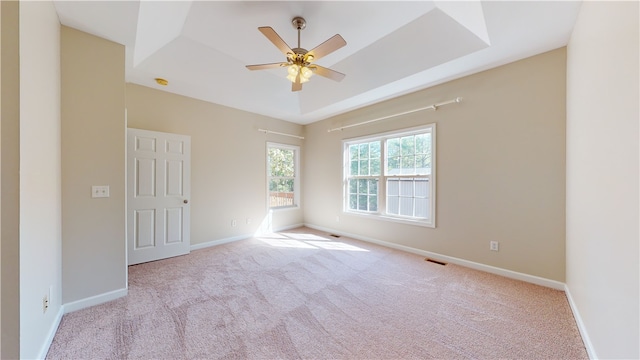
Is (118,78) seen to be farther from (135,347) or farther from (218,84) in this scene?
(135,347)

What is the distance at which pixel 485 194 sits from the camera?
288 centimetres

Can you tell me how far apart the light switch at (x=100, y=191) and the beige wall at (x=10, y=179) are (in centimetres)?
98

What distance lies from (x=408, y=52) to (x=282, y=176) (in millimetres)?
3442

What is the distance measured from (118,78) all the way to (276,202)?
336 centimetres

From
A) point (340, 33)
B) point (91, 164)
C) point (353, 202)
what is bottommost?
point (353, 202)

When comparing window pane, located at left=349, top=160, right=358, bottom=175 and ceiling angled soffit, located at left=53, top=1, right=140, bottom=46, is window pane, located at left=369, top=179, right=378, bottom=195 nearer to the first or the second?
window pane, located at left=349, top=160, right=358, bottom=175

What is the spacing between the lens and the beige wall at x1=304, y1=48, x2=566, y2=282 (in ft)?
7.94

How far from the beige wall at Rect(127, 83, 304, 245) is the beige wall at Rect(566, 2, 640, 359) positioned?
14.3 ft

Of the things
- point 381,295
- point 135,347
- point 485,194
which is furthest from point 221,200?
point 485,194

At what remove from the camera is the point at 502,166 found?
274 cm

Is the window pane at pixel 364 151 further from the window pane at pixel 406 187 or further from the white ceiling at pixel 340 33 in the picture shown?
the white ceiling at pixel 340 33

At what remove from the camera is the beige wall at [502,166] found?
2420 millimetres

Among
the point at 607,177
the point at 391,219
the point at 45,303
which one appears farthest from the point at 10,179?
the point at 391,219

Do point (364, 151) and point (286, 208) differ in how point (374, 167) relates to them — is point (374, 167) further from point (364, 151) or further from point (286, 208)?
point (286, 208)
